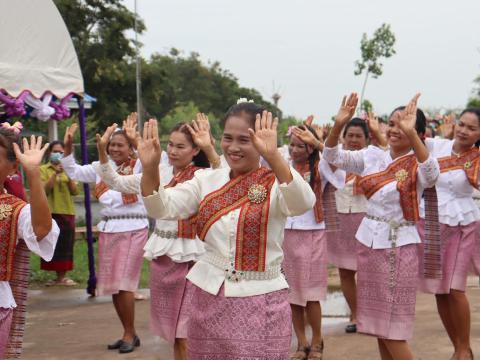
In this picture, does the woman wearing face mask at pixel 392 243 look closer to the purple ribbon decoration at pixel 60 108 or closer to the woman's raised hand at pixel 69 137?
the woman's raised hand at pixel 69 137

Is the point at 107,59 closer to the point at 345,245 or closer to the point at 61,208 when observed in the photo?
the point at 61,208

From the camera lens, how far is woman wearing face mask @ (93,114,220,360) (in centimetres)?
544

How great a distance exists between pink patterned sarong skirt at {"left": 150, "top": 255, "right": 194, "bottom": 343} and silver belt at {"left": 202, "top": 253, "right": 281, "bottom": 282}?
6.84 feet

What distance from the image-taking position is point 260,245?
348 cm

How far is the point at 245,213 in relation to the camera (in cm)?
348

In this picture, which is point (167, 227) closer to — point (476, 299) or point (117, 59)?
point (476, 299)

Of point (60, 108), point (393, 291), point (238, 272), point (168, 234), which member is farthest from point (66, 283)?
point (238, 272)

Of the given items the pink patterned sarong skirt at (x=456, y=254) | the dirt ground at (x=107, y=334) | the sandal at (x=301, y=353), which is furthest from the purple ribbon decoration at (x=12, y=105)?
the pink patterned sarong skirt at (x=456, y=254)

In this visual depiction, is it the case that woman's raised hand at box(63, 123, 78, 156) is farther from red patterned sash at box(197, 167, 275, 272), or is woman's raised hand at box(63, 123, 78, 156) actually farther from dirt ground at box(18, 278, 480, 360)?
red patterned sash at box(197, 167, 275, 272)

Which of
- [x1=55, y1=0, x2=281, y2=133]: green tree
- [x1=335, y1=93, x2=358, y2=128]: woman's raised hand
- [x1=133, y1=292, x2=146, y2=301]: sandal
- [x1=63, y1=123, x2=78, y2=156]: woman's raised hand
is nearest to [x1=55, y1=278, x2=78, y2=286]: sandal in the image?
[x1=133, y1=292, x2=146, y2=301]: sandal

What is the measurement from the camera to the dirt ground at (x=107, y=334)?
6500 millimetres

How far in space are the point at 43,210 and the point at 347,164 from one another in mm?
2426

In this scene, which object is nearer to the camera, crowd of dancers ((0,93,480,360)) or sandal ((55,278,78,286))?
crowd of dancers ((0,93,480,360))

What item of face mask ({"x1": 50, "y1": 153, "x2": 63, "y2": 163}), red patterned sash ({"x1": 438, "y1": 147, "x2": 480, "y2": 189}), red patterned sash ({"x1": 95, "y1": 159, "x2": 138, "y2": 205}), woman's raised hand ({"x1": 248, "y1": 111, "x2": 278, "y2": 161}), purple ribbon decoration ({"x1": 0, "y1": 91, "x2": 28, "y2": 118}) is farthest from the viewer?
face mask ({"x1": 50, "y1": 153, "x2": 63, "y2": 163})
